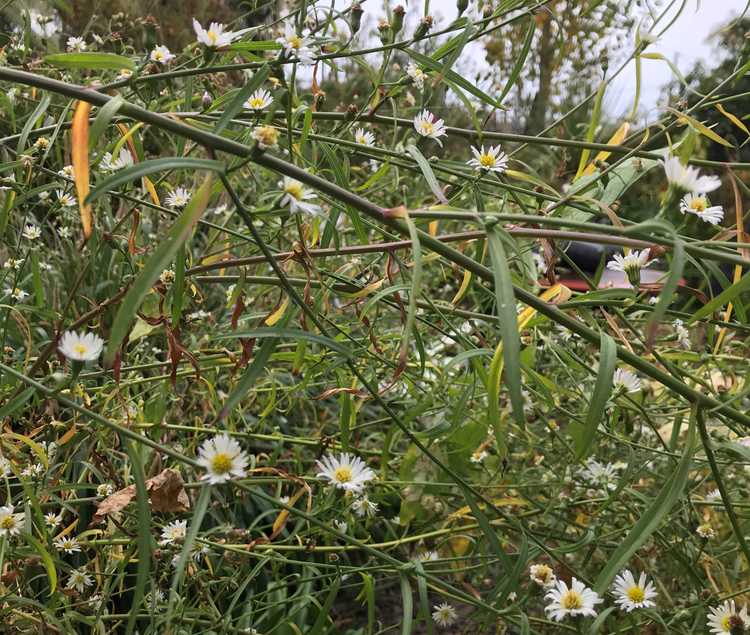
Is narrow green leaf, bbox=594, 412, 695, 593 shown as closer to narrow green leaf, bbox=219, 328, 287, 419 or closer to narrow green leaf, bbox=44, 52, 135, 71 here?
narrow green leaf, bbox=219, 328, 287, 419

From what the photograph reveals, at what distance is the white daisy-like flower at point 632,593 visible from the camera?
2.64 ft

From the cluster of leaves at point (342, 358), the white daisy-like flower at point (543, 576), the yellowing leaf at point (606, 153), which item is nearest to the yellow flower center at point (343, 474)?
the cluster of leaves at point (342, 358)

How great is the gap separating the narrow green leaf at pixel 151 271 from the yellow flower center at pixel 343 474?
354 millimetres

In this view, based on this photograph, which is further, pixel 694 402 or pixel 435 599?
pixel 435 599

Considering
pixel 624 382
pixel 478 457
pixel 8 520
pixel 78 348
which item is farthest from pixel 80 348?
pixel 478 457

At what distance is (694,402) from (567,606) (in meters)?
0.28

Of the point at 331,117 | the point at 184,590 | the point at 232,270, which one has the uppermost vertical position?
the point at 232,270

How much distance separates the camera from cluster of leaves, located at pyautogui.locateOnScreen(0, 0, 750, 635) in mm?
578

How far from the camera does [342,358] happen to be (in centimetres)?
70

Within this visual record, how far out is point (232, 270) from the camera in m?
1.84

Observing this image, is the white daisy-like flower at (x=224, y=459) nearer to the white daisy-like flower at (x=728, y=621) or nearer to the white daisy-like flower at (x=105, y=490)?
the white daisy-like flower at (x=105, y=490)

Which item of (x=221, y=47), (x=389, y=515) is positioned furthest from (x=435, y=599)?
(x=221, y=47)

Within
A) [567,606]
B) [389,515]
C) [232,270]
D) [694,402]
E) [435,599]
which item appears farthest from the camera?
[232,270]

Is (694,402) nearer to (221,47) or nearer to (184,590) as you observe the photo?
(221,47)
